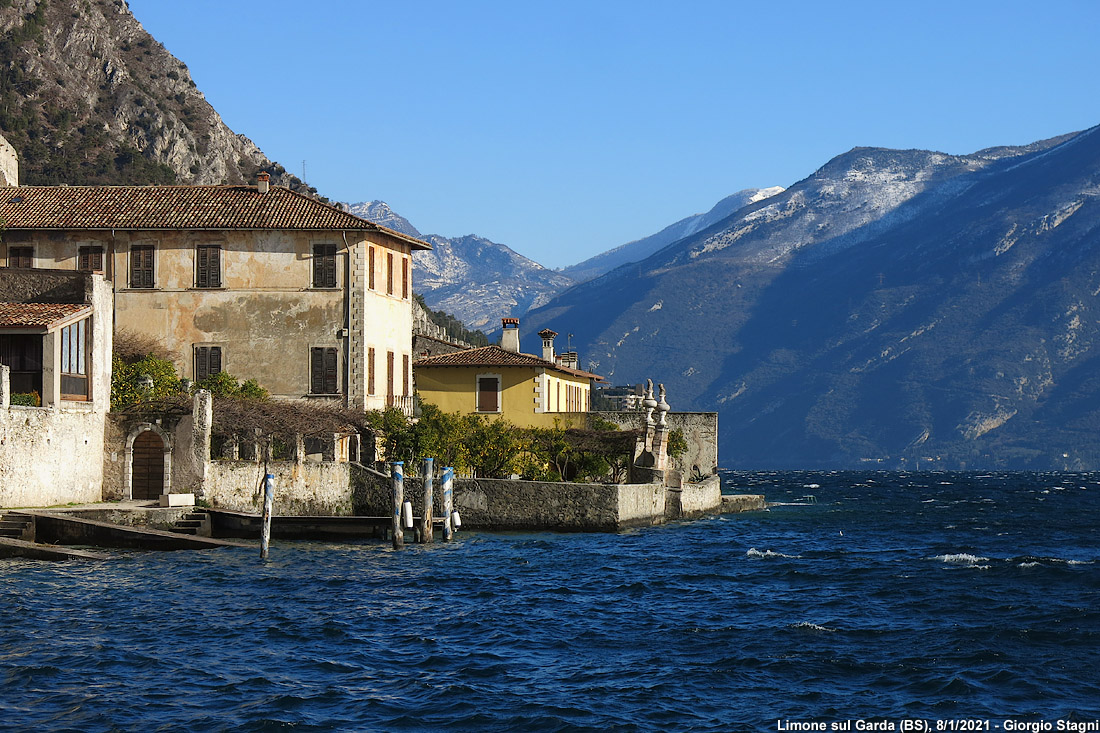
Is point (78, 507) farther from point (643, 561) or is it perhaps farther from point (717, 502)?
point (717, 502)

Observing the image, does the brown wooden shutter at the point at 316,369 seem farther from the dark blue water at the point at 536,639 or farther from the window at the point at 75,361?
the window at the point at 75,361

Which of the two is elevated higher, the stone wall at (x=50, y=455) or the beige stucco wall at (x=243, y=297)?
the beige stucco wall at (x=243, y=297)

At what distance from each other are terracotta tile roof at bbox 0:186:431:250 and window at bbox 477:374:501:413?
27.3 feet

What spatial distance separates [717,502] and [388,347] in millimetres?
19622

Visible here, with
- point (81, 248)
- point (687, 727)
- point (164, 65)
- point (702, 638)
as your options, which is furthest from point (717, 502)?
point (164, 65)

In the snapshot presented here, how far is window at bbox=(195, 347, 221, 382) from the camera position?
48.6 metres

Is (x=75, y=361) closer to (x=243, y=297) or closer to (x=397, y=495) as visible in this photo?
(x=397, y=495)

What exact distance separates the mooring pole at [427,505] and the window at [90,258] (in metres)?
17.0

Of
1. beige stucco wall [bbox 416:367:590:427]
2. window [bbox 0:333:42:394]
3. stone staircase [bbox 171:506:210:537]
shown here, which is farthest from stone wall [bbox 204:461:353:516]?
beige stucco wall [bbox 416:367:590:427]

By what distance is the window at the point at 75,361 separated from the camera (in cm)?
3666

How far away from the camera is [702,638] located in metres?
25.9

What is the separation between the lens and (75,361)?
37.2m

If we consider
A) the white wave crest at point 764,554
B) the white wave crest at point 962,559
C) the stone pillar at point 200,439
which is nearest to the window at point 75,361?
the stone pillar at point 200,439

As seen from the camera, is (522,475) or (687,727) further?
(522,475)
